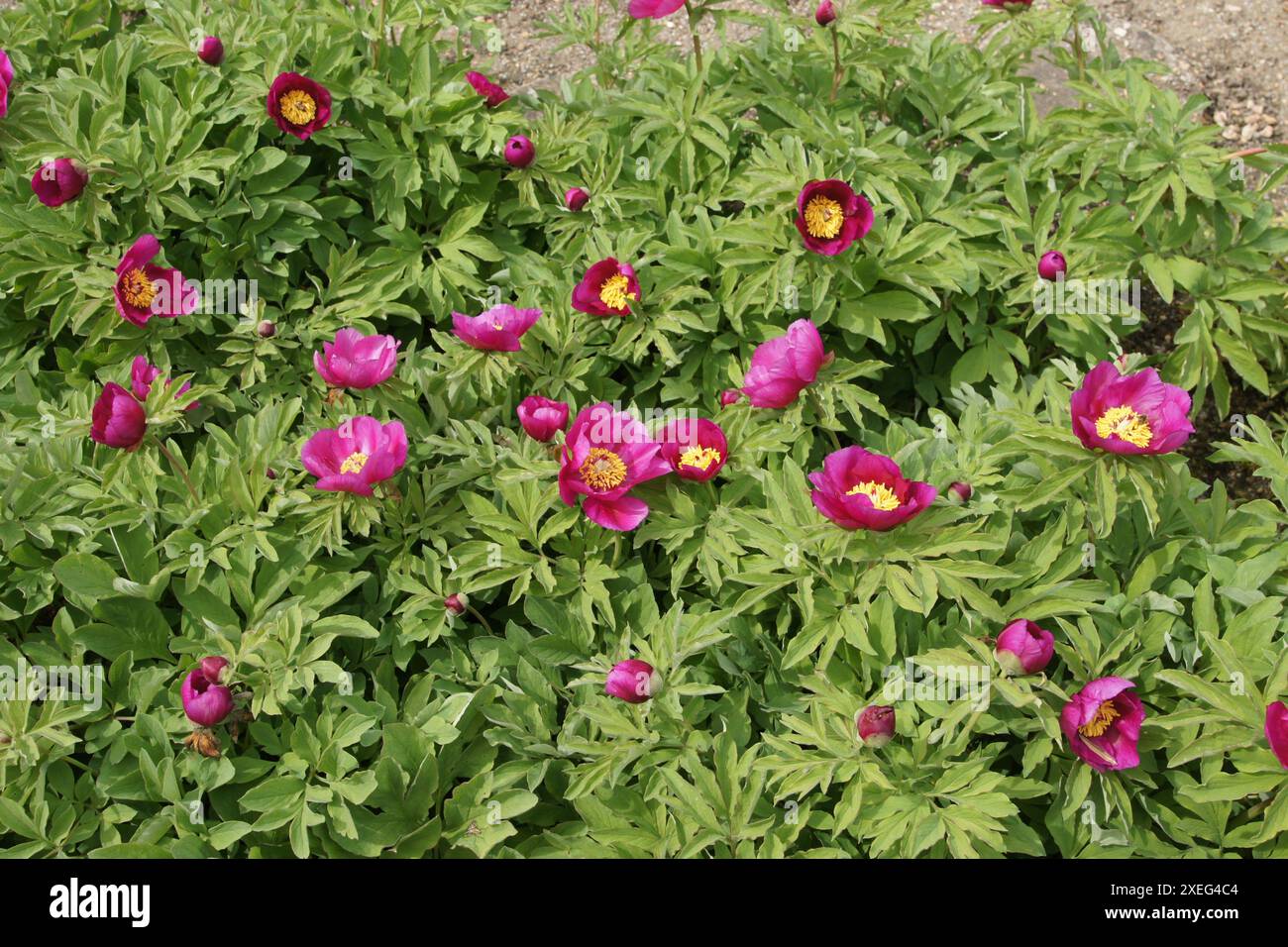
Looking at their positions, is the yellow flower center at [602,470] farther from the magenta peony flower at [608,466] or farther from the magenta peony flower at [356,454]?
the magenta peony flower at [356,454]

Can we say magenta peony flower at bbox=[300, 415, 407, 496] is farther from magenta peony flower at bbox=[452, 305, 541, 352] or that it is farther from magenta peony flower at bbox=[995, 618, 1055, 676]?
magenta peony flower at bbox=[995, 618, 1055, 676]

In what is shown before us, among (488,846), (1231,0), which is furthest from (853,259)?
(1231,0)

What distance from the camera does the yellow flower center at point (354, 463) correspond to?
2516 mm

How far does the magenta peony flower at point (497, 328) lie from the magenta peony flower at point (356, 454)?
1.11 ft

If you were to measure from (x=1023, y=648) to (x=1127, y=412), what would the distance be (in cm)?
51

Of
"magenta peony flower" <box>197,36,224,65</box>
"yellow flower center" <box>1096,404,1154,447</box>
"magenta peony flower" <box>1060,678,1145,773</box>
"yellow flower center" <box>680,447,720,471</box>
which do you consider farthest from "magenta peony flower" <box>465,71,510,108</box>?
"magenta peony flower" <box>1060,678,1145,773</box>

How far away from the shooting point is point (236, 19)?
11.2 feet

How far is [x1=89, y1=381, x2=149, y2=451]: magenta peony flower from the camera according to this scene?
7.98 ft

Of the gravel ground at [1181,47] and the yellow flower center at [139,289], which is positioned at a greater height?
Result: the gravel ground at [1181,47]

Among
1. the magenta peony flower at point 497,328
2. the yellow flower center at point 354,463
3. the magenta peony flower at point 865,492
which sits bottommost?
the magenta peony flower at point 865,492

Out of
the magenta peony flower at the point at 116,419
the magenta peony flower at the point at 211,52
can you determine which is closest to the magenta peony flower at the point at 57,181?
the magenta peony flower at the point at 211,52

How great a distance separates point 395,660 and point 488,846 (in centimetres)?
49

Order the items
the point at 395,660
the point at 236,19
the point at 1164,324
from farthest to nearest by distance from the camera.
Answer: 1. the point at 1164,324
2. the point at 236,19
3. the point at 395,660
